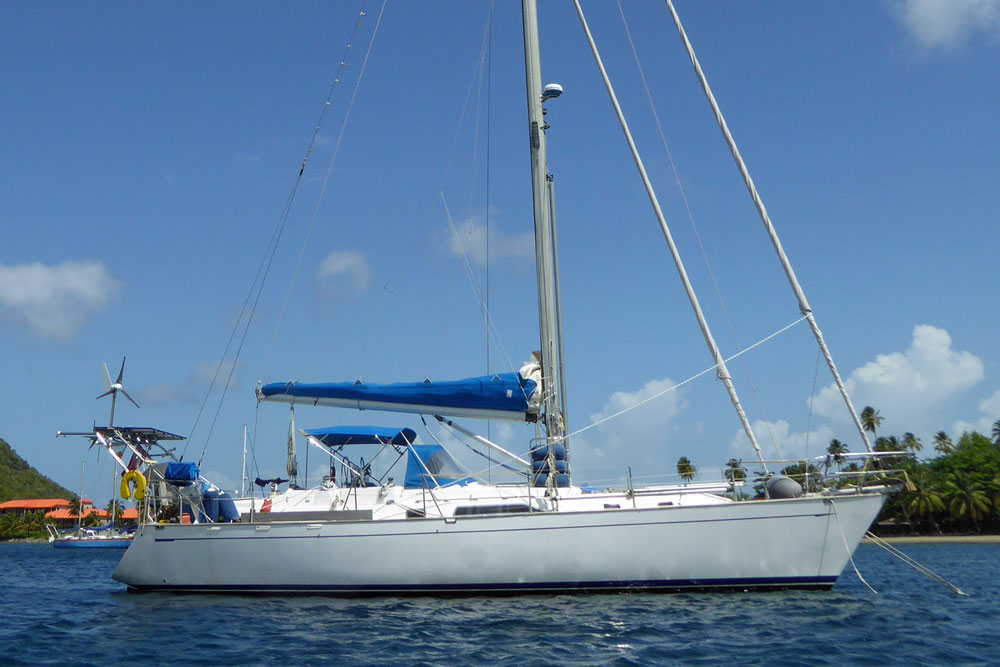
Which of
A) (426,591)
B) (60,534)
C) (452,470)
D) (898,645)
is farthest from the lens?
(60,534)

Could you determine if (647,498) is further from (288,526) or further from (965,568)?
(965,568)

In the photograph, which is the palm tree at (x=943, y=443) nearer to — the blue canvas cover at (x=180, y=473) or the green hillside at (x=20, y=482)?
the blue canvas cover at (x=180, y=473)

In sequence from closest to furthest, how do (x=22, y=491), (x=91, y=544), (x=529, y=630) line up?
1. (x=529, y=630)
2. (x=91, y=544)
3. (x=22, y=491)

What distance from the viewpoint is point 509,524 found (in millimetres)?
12406

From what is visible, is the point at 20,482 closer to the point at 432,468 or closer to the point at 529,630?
the point at 432,468

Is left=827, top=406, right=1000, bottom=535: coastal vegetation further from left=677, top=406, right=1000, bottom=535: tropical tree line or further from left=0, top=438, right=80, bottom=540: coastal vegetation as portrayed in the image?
left=0, top=438, right=80, bottom=540: coastal vegetation

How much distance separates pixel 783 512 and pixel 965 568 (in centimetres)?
1177

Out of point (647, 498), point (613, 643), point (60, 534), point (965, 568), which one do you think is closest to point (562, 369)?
point (647, 498)

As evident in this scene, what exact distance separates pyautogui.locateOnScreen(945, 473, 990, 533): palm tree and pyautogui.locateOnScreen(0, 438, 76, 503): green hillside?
10368 cm

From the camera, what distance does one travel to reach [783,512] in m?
11.8

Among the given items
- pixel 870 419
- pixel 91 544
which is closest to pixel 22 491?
pixel 91 544

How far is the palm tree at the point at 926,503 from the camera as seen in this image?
45000mm

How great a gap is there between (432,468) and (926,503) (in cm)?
4112

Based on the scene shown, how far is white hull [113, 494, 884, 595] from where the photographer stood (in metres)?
11.9
